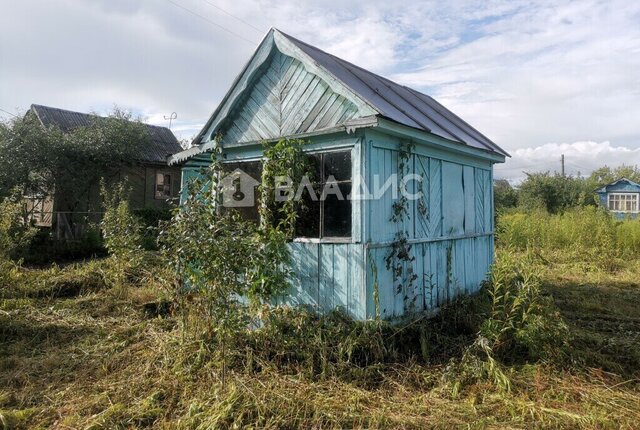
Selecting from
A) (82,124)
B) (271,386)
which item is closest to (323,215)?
(271,386)

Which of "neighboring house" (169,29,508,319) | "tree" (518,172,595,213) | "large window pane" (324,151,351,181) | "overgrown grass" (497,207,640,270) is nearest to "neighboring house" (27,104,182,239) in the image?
"neighboring house" (169,29,508,319)

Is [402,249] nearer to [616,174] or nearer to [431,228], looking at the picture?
[431,228]

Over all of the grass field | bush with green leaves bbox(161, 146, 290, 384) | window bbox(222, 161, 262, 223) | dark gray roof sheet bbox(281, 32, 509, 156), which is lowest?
the grass field

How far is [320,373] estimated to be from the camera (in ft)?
15.5

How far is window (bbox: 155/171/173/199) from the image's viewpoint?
21.4 metres

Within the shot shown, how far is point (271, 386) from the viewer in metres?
4.36

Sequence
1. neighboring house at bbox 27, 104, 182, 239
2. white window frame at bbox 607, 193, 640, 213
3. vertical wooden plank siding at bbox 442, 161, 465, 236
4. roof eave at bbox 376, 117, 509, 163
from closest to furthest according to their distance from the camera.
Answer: roof eave at bbox 376, 117, 509, 163 → vertical wooden plank siding at bbox 442, 161, 465, 236 → neighboring house at bbox 27, 104, 182, 239 → white window frame at bbox 607, 193, 640, 213

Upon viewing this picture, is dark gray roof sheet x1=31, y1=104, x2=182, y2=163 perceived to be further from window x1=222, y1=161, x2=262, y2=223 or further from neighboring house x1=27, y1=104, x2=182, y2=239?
window x1=222, y1=161, x2=262, y2=223

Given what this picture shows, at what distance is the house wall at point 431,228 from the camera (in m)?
5.60

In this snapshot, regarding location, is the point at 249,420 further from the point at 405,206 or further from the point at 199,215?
the point at 405,206

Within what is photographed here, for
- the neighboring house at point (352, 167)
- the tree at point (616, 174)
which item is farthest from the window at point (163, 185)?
the tree at point (616, 174)

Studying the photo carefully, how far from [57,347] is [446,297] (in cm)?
590

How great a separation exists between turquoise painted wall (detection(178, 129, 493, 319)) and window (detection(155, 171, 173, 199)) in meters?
14.6

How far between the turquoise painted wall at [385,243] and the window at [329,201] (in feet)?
0.47
